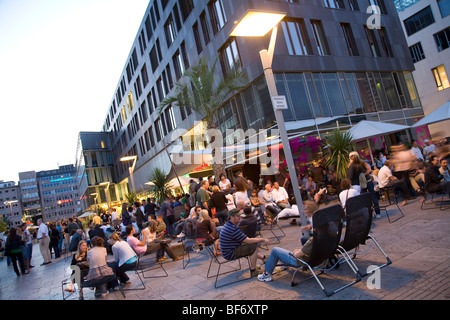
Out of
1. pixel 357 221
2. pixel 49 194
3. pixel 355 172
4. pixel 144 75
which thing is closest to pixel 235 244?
pixel 357 221

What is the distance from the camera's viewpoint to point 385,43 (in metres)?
22.2

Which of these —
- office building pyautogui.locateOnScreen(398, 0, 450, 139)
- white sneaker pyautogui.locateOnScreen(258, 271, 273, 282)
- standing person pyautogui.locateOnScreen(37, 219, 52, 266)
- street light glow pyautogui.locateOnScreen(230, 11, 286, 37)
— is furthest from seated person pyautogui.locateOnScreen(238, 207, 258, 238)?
office building pyautogui.locateOnScreen(398, 0, 450, 139)

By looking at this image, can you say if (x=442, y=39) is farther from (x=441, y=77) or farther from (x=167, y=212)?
(x=167, y=212)

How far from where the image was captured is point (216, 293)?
191 inches

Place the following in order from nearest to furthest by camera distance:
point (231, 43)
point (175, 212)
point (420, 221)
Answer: point (420, 221) → point (175, 212) → point (231, 43)

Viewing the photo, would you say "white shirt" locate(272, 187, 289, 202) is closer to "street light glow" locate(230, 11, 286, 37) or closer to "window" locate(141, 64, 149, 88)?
"street light glow" locate(230, 11, 286, 37)

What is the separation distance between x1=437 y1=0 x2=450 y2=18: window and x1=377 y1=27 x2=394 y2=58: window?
10.8 meters

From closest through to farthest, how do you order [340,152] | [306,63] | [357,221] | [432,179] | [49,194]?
[357,221], [432,179], [340,152], [306,63], [49,194]

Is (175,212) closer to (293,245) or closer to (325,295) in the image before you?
(293,245)

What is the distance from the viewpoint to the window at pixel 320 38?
728 inches

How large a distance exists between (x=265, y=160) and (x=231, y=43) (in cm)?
734

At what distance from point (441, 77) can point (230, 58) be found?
23.0 metres

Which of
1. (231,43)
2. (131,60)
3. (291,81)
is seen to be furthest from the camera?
(131,60)
